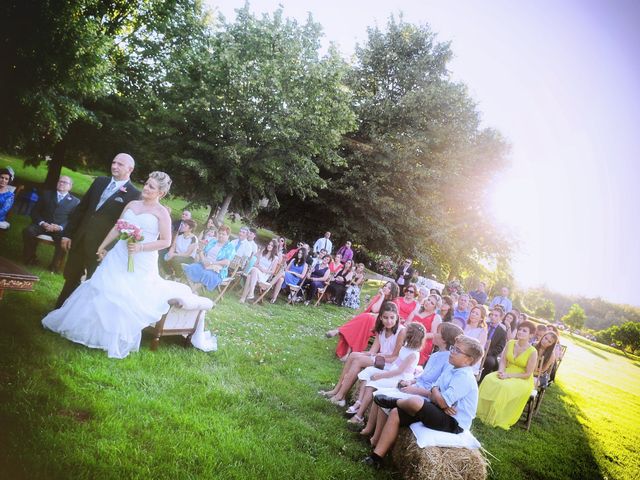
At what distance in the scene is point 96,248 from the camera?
4875 mm

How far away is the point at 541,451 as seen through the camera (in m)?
6.10

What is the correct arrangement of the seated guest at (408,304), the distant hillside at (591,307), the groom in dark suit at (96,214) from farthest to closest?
1. the distant hillside at (591,307)
2. the seated guest at (408,304)
3. the groom in dark suit at (96,214)

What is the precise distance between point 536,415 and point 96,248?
30.9 ft

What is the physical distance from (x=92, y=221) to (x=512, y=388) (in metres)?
7.48

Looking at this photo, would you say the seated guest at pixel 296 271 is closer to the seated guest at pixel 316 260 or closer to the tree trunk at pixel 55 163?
the seated guest at pixel 316 260

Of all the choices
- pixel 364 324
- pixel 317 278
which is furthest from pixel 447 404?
pixel 317 278

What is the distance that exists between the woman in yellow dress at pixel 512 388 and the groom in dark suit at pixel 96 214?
276 inches

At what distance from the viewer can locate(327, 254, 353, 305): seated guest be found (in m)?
14.6

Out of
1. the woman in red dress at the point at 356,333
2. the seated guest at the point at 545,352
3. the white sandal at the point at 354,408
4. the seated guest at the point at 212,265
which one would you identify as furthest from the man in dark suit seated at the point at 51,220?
the seated guest at the point at 545,352

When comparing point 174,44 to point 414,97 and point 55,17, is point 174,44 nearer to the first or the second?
point 55,17

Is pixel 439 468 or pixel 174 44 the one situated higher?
pixel 174 44

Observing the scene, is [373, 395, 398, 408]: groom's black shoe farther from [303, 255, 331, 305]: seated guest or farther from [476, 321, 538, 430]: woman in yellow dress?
[303, 255, 331, 305]: seated guest

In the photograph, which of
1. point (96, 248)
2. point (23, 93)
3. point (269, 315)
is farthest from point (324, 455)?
point (23, 93)

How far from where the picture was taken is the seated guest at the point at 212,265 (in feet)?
29.0
